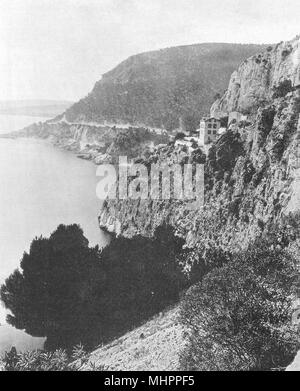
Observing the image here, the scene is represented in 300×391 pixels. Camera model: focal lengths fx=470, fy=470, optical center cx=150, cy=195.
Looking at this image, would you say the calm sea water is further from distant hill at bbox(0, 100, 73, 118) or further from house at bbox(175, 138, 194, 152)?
house at bbox(175, 138, 194, 152)

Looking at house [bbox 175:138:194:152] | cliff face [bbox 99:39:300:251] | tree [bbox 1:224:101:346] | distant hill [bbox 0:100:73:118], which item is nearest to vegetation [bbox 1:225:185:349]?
tree [bbox 1:224:101:346]

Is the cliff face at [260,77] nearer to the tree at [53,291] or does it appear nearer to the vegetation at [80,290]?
the vegetation at [80,290]

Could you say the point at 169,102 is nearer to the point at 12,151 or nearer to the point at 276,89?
the point at 12,151

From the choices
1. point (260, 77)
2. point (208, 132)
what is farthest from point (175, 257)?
point (260, 77)

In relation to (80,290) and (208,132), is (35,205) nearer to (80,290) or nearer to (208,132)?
(208,132)
